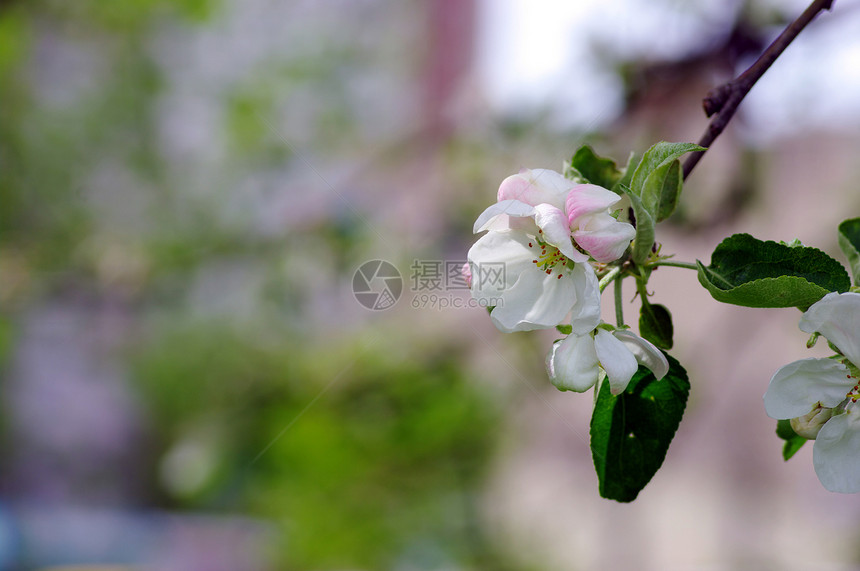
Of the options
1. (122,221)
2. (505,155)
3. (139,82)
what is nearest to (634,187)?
(505,155)

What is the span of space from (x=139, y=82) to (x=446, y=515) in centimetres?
180

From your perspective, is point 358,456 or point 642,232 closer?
point 642,232

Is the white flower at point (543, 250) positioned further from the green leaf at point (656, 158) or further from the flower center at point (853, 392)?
the flower center at point (853, 392)

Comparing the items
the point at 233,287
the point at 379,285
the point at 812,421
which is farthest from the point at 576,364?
the point at 233,287

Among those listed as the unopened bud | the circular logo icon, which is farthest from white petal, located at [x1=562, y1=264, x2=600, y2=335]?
the circular logo icon

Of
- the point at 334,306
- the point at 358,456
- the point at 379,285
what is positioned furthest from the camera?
the point at 334,306

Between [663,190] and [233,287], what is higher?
[233,287]

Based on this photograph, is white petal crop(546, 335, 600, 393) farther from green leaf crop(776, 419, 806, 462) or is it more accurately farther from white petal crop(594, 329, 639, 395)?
green leaf crop(776, 419, 806, 462)

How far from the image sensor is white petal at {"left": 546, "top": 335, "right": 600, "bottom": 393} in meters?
0.29

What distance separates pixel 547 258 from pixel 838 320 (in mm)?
125

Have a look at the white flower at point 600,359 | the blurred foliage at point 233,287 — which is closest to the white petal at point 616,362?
the white flower at point 600,359

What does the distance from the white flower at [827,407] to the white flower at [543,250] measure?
95 millimetres

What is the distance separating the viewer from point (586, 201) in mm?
292

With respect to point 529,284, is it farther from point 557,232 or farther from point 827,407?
point 827,407
